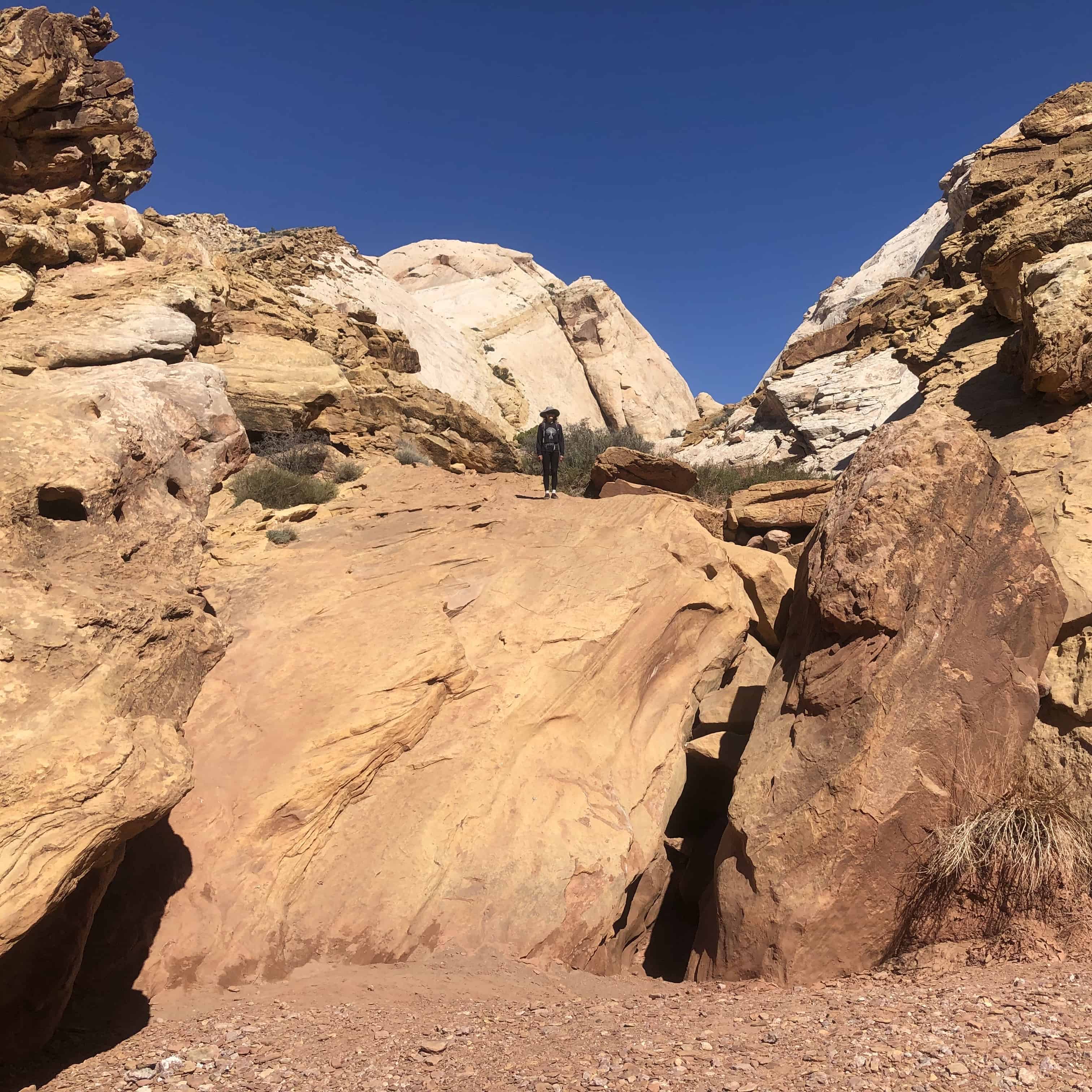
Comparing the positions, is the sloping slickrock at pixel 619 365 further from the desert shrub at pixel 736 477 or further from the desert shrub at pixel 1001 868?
the desert shrub at pixel 1001 868

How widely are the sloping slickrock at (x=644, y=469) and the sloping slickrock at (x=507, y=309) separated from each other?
16721mm

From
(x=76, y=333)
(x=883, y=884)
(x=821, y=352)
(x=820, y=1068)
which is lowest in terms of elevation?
(x=820, y=1068)

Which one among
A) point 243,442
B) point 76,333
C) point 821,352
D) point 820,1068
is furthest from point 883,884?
point 821,352

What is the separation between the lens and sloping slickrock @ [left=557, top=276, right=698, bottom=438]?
3625cm

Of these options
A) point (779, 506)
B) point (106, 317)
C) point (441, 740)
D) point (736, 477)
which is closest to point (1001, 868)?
point (441, 740)

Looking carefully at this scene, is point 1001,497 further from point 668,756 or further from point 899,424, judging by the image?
point 668,756

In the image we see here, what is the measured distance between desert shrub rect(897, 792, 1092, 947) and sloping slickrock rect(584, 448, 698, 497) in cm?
910

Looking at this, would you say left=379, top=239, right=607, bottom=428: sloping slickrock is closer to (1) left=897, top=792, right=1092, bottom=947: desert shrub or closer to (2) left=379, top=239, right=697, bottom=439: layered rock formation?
(2) left=379, top=239, right=697, bottom=439: layered rock formation

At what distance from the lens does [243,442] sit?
26.7 ft

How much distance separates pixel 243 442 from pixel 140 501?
2.73 m

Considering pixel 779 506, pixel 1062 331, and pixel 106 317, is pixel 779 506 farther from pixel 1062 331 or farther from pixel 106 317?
pixel 106 317

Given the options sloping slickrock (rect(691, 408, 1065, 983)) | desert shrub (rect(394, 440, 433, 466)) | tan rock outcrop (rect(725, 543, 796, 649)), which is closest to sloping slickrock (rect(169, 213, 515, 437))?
desert shrub (rect(394, 440, 433, 466))

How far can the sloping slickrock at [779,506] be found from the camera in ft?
38.4

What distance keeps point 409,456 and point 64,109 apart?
295 inches
